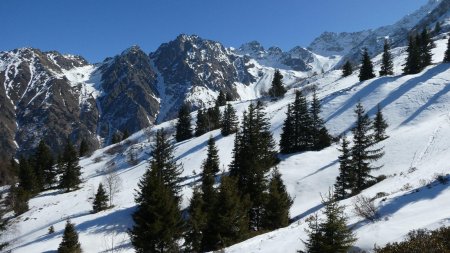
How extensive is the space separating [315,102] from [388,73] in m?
37.3

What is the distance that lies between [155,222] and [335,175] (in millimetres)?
28197

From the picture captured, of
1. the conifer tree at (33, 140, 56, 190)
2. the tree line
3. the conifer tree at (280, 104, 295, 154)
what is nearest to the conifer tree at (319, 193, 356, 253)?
the conifer tree at (280, 104, 295, 154)

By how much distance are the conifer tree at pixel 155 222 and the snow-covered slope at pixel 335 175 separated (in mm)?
7239

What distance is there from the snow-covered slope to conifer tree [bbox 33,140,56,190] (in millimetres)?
8926

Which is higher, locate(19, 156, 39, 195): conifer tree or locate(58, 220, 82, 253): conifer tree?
locate(19, 156, 39, 195): conifer tree

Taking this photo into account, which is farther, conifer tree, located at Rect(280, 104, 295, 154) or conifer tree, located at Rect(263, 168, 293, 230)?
conifer tree, located at Rect(280, 104, 295, 154)

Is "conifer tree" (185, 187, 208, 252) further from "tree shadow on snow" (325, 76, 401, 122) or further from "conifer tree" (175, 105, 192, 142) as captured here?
"conifer tree" (175, 105, 192, 142)

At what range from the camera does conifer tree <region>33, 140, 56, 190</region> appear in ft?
257

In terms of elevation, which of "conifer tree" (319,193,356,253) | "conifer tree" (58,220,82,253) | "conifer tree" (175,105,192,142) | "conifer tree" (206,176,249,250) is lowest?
"conifer tree" (58,220,82,253)

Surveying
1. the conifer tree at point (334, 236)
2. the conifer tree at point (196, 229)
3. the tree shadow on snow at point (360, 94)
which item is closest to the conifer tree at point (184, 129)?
the tree shadow on snow at point (360, 94)

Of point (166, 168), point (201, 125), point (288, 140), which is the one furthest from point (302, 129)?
point (201, 125)

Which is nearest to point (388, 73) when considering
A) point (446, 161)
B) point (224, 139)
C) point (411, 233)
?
point (224, 139)

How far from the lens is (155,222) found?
23922 mm

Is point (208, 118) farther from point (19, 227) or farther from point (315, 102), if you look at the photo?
point (19, 227)
